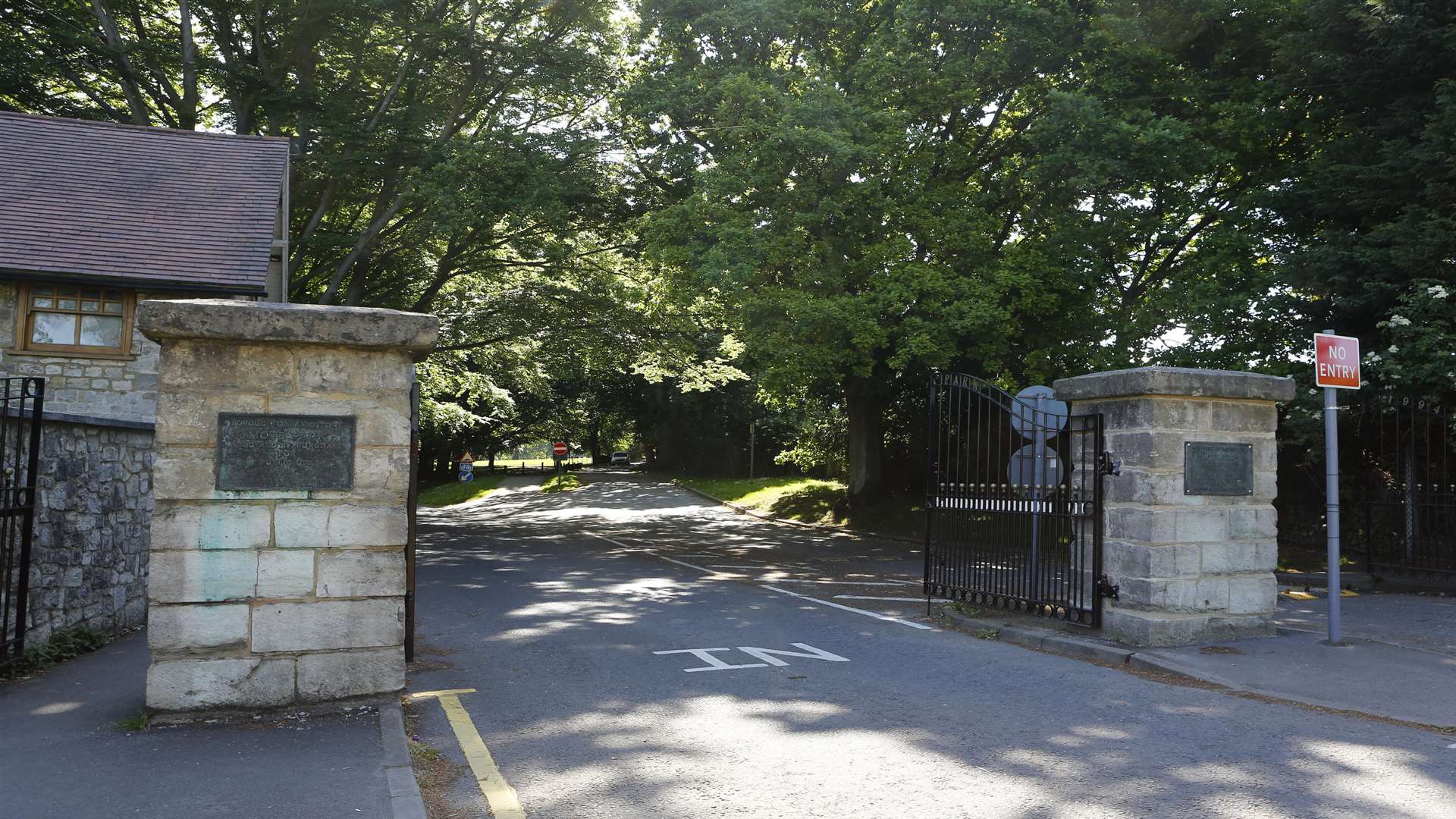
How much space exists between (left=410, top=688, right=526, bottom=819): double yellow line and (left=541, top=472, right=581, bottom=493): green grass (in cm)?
4043

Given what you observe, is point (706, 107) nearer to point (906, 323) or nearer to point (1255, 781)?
point (906, 323)

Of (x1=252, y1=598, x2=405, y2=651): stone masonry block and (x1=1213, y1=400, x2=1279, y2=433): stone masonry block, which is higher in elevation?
(x1=1213, y1=400, x2=1279, y2=433): stone masonry block

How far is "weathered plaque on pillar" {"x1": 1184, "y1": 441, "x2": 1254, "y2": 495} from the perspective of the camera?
8.82 m

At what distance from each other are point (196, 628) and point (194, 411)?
1.28 meters

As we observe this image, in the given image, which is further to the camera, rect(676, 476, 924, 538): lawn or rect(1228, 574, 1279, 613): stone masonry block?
rect(676, 476, 924, 538): lawn

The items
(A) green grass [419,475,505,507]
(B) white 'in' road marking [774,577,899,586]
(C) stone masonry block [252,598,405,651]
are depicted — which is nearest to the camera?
(C) stone masonry block [252,598,405,651]

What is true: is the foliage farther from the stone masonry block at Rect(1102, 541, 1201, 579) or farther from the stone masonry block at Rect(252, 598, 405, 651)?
the stone masonry block at Rect(1102, 541, 1201, 579)

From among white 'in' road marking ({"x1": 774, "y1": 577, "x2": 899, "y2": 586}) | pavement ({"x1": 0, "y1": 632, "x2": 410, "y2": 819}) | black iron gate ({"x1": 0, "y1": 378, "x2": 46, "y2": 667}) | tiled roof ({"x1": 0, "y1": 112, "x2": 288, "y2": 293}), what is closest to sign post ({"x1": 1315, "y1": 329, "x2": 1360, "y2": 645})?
white 'in' road marking ({"x1": 774, "y1": 577, "x2": 899, "y2": 586})

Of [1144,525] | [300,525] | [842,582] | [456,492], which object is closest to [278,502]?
[300,525]

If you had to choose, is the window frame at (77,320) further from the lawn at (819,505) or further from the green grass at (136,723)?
the lawn at (819,505)

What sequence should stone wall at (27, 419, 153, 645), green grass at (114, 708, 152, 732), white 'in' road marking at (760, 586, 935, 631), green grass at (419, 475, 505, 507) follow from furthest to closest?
1. green grass at (419, 475, 505, 507)
2. white 'in' road marking at (760, 586, 935, 631)
3. stone wall at (27, 419, 153, 645)
4. green grass at (114, 708, 152, 732)

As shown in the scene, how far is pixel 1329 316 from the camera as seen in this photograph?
54.4 ft

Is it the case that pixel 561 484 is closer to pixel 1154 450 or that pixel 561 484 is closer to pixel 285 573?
pixel 1154 450

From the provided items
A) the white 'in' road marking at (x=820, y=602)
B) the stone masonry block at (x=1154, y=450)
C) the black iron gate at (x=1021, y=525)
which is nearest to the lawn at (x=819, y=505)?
the white 'in' road marking at (x=820, y=602)
